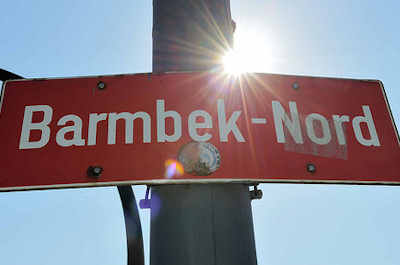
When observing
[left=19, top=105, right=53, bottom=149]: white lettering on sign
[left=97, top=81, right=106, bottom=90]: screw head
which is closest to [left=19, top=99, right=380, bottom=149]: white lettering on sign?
[left=19, top=105, right=53, bottom=149]: white lettering on sign

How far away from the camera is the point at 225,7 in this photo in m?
1.53

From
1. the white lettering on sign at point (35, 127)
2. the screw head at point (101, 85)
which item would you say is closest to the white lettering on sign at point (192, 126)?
the white lettering on sign at point (35, 127)

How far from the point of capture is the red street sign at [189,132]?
122 cm

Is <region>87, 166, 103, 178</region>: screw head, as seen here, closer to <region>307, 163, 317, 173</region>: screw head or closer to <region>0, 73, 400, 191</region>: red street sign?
<region>0, 73, 400, 191</region>: red street sign

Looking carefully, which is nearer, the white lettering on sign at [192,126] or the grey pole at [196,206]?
the grey pole at [196,206]

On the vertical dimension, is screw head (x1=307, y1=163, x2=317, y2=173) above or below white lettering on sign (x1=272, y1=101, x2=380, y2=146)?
below

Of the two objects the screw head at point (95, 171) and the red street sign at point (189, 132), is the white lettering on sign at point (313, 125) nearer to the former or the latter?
the red street sign at point (189, 132)

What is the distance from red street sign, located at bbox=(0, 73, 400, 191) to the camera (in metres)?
1.22

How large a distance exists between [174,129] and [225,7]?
Result: 58 centimetres

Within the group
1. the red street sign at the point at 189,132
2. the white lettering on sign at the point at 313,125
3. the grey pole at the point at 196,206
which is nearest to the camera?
the grey pole at the point at 196,206

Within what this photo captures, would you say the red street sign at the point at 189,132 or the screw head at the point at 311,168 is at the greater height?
the red street sign at the point at 189,132

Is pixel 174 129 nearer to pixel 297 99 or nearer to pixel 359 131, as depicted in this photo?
pixel 297 99

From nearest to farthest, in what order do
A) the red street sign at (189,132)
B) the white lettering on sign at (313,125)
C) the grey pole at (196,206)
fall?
the grey pole at (196,206)
the red street sign at (189,132)
the white lettering on sign at (313,125)

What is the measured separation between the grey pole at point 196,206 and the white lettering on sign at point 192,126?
6.9 inches
